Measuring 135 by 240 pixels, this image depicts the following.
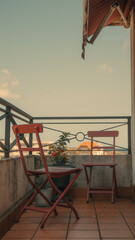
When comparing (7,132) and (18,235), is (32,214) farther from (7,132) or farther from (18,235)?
(7,132)

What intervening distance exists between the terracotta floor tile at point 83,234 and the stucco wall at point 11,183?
0.67 meters

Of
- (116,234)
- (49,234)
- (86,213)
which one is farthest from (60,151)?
(116,234)

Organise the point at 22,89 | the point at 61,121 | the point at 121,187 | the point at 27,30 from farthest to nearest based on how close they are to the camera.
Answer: the point at 22,89, the point at 27,30, the point at 61,121, the point at 121,187

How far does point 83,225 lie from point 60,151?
158cm

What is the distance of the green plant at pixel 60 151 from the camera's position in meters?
4.23

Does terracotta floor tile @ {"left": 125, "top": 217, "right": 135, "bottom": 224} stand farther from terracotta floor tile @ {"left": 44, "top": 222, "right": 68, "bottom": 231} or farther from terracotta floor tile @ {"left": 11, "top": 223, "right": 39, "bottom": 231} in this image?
terracotta floor tile @ {"left": 11, "top": 223, "right": 39, "bottom": 231}

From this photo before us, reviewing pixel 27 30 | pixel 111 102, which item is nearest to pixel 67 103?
pixel 111 102

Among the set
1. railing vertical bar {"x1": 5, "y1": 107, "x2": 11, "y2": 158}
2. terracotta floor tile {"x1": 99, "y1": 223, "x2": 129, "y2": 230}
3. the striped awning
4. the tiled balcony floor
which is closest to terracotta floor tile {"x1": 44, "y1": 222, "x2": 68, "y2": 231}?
the tiled balcony floor

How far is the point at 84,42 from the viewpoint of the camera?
374cm

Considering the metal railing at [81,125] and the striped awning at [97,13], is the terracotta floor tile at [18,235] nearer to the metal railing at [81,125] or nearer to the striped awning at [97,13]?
the metal railing at [81,125]

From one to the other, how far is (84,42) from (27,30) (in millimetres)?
27777

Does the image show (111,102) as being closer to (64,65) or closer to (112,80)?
(112,80)

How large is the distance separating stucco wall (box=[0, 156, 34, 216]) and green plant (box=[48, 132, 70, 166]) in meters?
0.68

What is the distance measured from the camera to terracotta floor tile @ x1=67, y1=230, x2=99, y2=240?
2457 mm
